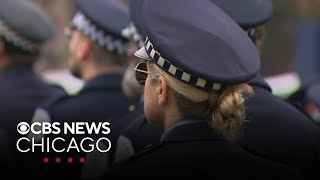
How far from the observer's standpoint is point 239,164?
2533 mm

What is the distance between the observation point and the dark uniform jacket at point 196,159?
252cm

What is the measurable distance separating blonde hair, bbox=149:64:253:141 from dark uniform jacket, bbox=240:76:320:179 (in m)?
0.38

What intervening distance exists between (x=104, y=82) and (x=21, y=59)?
445mm

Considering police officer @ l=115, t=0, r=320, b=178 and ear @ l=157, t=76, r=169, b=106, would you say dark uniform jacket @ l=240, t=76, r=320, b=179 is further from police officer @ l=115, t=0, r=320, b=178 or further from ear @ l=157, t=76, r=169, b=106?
ear @ l=157, t=76, r=169, b=106

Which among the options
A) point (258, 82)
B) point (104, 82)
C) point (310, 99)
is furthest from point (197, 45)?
point (310, 99)

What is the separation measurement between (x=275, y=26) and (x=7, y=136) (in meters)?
2.93

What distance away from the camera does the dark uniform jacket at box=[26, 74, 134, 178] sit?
373cm

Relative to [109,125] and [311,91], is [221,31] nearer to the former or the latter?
[109,125]

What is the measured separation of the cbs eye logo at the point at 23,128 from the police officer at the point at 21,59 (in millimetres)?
27

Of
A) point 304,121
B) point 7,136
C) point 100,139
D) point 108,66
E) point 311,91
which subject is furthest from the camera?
point 311,91

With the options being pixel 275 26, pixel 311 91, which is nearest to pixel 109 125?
pixel 311 91

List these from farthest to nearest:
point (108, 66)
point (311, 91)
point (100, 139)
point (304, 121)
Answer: point (311, 91)
point (108, 66)
point (100, 139)
point (304, 121)

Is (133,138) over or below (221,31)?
below

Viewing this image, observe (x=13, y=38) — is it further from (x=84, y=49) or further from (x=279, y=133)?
(x=279, y=133)
